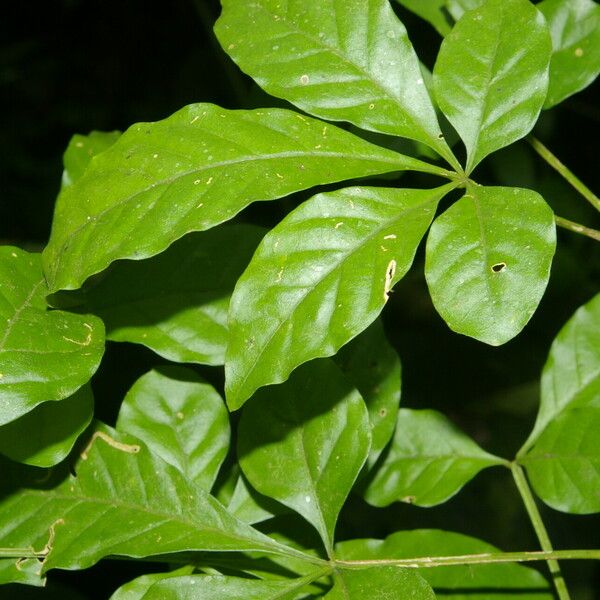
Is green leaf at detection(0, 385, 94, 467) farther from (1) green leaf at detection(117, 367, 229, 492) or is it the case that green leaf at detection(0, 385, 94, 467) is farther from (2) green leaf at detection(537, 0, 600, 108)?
(2) green leaf at detection(537, 0, 600, 108)

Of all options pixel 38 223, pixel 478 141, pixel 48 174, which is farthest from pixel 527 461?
pixel 48 174

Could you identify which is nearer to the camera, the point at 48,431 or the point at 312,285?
the point at 312,285

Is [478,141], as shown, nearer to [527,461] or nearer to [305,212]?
[305,212]

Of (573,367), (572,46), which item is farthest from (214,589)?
(572,46)

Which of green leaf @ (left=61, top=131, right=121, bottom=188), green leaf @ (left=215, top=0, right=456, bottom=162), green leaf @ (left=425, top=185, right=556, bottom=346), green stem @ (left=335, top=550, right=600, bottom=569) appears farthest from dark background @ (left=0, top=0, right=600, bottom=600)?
green leaf @ (left=425, top=185, right=556, bottom=346)

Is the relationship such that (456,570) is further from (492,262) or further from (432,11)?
(432,11)

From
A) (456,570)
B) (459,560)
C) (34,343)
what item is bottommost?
(456,570)
